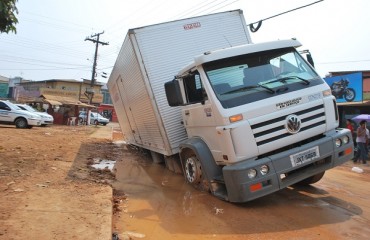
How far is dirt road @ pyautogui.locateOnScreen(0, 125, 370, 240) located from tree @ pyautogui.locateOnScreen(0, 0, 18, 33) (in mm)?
2772

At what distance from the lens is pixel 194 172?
6.65 m

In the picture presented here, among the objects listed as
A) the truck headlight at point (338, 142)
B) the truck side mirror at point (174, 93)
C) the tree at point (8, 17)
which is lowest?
the truck headlight at point (338, 142)

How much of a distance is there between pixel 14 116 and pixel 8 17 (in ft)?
57.0

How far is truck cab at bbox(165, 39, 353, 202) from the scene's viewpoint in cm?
532

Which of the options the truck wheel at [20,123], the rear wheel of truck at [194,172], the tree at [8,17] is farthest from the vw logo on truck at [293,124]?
the truck wheel at [20,123]

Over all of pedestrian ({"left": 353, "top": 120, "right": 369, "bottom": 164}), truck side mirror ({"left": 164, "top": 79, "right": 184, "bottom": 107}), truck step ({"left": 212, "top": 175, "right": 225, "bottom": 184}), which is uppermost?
truck side mirror ({"left": 164, "top": 79, "right": 184, "bottom": 107})

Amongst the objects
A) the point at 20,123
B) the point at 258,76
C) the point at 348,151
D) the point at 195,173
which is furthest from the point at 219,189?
the point at 20,123

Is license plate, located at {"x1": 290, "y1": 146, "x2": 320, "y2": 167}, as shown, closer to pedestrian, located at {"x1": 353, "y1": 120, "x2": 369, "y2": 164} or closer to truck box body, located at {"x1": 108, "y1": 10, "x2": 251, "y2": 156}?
truck box body, located at {"x1": 108, "y1": 10, "x2": 251, "y2": 156}

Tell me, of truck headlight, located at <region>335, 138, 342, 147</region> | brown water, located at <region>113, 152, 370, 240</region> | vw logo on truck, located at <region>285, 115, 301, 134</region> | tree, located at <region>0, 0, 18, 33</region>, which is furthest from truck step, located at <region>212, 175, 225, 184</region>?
tree, located at <region>0, 0, 18, 33</region>

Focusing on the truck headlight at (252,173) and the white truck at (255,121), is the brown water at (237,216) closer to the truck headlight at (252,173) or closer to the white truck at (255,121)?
the white truck at (255,121)

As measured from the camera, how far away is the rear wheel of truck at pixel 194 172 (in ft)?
21.4

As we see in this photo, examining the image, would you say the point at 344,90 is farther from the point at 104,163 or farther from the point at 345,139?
the point at 345,139

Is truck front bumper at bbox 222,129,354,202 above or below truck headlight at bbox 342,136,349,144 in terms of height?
below

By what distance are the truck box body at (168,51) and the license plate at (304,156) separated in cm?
278
